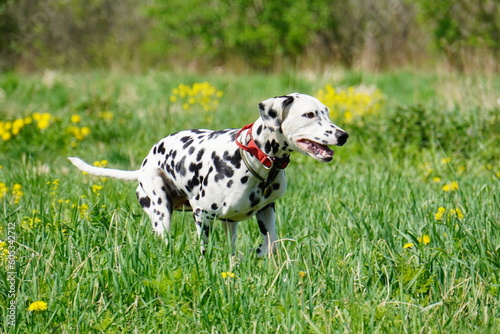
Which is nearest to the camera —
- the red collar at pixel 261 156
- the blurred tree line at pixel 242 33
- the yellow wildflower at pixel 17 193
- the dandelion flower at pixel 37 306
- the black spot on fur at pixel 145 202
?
the dandelion flower at pixel 37 306

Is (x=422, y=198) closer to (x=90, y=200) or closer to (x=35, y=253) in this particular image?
(x=90, y=200)

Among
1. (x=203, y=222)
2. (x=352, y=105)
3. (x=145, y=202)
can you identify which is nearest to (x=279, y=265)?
(x=203, y=222)

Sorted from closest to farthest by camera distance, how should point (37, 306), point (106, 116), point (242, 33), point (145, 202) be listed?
point (37, 306), point (145, 202), point (106, 116), point (242, 33)

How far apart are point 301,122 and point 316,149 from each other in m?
0.15

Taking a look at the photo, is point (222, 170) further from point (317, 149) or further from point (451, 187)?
point (451, 187)

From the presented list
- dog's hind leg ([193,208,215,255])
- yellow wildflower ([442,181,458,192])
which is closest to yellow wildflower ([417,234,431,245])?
dog's hind leg ([193,208,215,255])

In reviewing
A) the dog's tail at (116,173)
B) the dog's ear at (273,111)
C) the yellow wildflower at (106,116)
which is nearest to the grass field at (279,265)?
the dog's tail at (116,173)

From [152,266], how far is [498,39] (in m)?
17.3

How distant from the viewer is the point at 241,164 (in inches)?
134

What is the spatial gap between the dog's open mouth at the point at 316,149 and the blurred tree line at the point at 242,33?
51.3 feet

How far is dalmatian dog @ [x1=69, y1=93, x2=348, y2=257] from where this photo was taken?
3264 mm

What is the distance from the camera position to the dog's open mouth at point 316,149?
322cm

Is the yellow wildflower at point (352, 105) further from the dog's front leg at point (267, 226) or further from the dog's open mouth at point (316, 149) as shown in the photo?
the dog's open mouth at point (316, 149)

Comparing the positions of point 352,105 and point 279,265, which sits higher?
point 279,265
